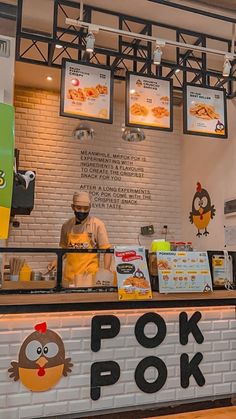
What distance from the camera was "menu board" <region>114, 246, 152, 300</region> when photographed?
9.91 ft

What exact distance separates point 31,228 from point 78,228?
139cm

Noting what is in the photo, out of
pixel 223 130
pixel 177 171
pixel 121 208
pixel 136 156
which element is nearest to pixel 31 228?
pixel 121 208

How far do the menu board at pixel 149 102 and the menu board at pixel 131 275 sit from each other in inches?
55.6

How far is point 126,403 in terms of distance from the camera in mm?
3051

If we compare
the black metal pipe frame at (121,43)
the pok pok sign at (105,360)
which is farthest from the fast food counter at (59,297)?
the black metal pipe frame at (121,43)

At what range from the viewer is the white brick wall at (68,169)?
5641mm

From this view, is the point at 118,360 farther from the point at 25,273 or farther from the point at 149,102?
the point at 149,102

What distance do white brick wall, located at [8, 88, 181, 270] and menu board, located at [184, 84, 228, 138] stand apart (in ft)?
6.87

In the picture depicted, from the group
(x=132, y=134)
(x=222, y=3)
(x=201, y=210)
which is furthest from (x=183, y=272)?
(x=222, y=3)

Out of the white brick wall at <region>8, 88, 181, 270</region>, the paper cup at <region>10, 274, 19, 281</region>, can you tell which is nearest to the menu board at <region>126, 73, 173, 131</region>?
the paper cup at <region>10, 274, 19, 281</region>

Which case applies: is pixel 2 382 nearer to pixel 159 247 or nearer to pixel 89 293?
pixel 89 293

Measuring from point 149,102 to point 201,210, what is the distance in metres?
2.25

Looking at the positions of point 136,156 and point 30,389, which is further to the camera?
point 136,156

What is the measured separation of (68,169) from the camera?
5859 millimetres
